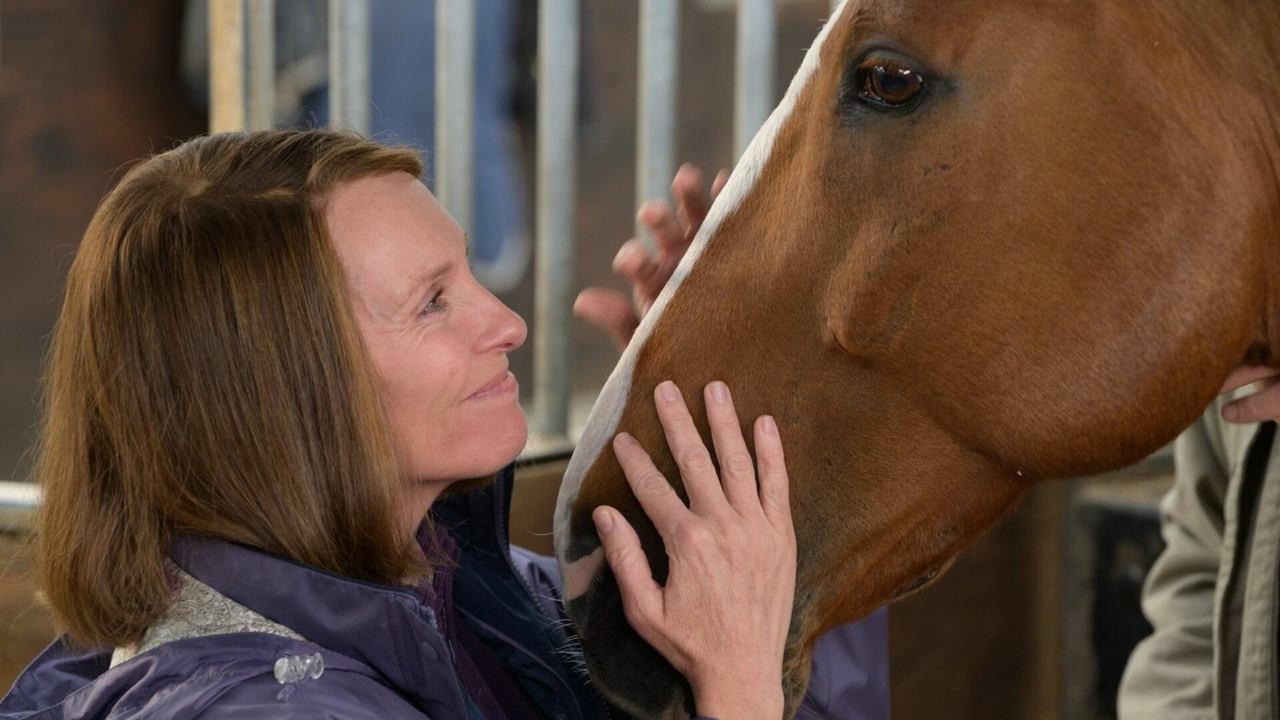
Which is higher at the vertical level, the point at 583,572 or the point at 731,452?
the point at 731,452

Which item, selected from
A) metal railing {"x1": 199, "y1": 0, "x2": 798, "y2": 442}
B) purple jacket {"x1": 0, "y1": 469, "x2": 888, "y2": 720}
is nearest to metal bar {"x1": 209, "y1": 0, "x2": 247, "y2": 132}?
metal railing {"x1": 199, "y1": 0, "x2": 798, "y2": 442}

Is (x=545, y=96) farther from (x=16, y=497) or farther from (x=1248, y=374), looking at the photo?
(x=1248, y=374)

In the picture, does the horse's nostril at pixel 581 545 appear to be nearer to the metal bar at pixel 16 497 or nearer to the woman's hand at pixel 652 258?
the woman's hand at pixel 652 258

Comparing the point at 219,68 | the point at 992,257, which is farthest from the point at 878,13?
the point at 219,68

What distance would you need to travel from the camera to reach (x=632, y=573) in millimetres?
1225

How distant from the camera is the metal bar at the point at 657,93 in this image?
227cm

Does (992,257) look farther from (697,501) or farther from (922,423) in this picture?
(697,501)

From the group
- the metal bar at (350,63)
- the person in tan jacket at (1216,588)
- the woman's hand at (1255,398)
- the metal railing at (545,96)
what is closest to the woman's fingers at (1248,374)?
the woman's hand at (1255,398)

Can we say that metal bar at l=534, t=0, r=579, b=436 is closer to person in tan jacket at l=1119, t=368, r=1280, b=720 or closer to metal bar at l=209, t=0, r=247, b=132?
metal bar at l=209, t=0, r=247, b=132

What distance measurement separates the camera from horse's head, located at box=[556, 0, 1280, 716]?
1196 millimetres

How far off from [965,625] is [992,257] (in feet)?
5.20

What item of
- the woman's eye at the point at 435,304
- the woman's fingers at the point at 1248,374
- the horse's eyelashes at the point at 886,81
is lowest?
the woman's fingers at the point at 1248,374

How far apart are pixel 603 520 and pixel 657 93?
1.21 m

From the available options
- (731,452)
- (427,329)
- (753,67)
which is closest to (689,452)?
(731,452)
